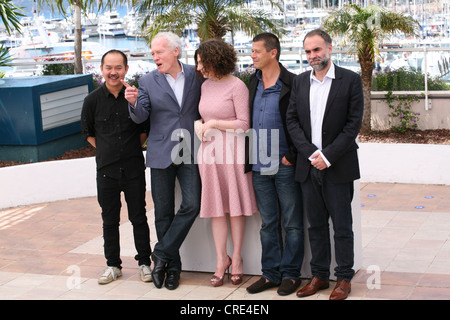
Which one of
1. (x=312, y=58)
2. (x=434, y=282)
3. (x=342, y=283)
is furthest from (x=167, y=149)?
(x=434, y=282)

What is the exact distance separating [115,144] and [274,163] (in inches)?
50.0

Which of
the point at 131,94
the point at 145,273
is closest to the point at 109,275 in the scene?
the point at 145,273

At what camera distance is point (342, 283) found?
16.3 ft

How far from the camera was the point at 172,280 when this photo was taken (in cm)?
539

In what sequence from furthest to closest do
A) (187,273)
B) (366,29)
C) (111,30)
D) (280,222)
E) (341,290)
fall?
(111,30)
(366,29)
(187,273)
(280,222)
(341,290)

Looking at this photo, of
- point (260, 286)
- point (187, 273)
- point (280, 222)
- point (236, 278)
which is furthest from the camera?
point (187, 273)

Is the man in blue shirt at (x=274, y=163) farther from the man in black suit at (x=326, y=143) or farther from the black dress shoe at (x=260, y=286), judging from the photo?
the man in black suit at (x=326, y=143)

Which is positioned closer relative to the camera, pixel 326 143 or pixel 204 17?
pixel 326 143

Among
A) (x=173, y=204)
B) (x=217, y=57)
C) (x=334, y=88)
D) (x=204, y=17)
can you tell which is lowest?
(x=173, y=204)

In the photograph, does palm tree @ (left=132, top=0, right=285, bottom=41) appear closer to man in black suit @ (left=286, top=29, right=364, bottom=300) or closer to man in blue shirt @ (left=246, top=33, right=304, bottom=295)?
man in blue shirt @ (left=246, top=33, right=304, bottom=295)

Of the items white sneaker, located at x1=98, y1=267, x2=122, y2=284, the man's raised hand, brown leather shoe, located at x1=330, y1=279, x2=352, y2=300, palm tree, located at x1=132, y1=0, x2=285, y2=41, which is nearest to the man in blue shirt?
brown leather shoe, located at x1=330, y1=279, x2=352, y2=300

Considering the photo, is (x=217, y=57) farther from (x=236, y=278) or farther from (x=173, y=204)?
(x=236, y=278)

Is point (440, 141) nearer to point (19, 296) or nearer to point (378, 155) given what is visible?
point (378, 155)

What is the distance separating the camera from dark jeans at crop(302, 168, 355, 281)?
488 centimetres
